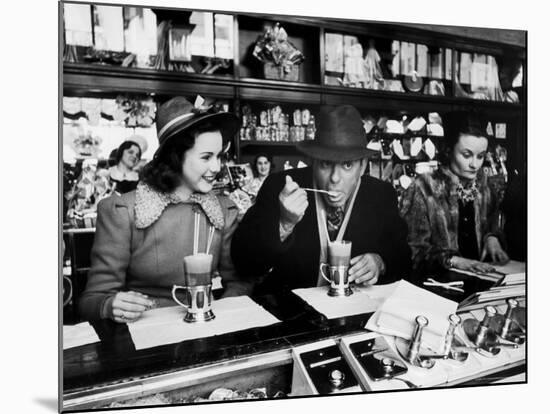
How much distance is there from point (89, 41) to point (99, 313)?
1167 mm

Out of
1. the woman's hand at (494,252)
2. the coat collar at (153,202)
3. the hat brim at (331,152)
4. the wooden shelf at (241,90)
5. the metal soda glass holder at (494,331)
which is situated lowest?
the metal soda glass holder at (494,331)

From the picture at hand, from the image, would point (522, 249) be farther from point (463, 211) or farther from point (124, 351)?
point (124, 351)

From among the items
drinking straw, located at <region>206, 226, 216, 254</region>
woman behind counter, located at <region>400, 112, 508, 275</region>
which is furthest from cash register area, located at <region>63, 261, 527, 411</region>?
drinking straw, located at <region>206, 226, 216, 254</region>

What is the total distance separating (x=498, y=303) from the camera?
2.73 meters

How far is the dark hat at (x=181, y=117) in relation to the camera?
89.3 inches

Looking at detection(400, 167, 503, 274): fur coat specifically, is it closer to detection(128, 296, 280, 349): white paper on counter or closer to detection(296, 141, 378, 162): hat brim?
detection(296, 141, 378, 162): hat brim

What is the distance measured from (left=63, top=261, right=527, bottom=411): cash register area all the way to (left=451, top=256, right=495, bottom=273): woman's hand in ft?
0.14

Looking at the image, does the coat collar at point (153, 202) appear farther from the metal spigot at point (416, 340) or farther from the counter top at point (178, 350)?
the metal spigot at point (416, 340)

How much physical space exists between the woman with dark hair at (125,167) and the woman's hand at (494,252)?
1805 millimetres

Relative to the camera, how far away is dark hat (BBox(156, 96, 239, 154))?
2.27 metres

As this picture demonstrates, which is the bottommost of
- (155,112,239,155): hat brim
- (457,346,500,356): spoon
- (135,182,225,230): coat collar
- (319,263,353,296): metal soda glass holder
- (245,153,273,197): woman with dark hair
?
(457,346,500,356): spoon

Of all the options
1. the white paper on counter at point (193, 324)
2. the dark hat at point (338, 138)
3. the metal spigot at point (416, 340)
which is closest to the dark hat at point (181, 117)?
the dark hat at point (338, 138)

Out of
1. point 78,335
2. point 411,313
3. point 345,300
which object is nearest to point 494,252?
point 411,313
